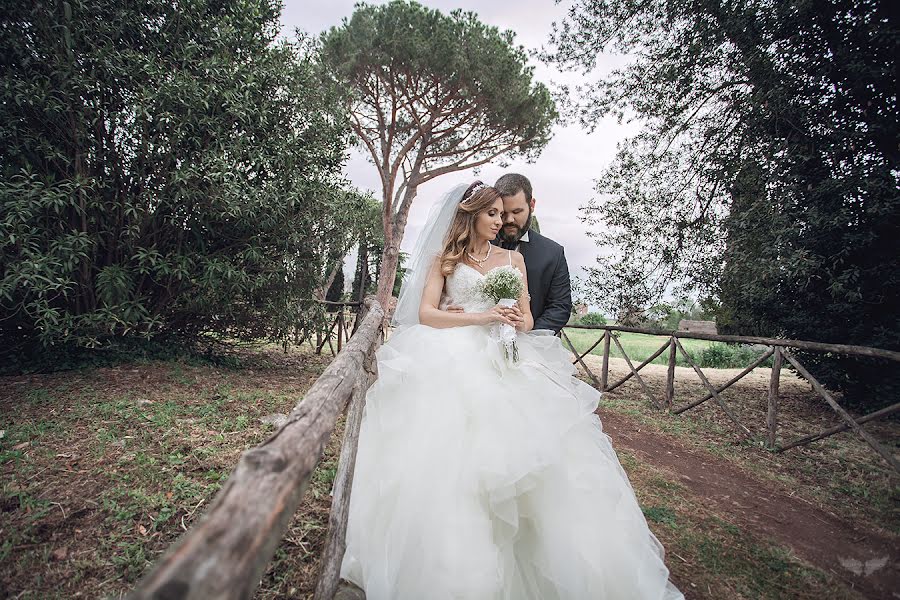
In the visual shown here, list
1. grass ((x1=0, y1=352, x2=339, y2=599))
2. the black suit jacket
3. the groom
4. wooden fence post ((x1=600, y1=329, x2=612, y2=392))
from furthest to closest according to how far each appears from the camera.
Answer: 1. wooden fence post ((x1=600, y1=329, x2=612, y2=392))
2. the black suit jacket
3. the groom
4. grass ((x1=0, y1=352, x2=339, y2=599))

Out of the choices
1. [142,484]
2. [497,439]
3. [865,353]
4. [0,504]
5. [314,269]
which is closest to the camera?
[497,439]

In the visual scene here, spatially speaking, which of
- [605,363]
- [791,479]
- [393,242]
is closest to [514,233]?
[791,479]

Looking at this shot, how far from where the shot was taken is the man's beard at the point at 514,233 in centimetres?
344

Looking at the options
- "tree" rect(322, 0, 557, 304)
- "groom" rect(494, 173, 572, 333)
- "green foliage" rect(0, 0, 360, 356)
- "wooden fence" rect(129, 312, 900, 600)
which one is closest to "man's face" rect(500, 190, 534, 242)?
"groom" rect(494, 173, 572, 333)

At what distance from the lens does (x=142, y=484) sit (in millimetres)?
3033

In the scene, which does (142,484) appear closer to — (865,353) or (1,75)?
(1,75)

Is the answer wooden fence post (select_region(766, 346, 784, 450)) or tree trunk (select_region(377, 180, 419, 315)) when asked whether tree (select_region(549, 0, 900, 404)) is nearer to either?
wooden fence post (select_region(766, 346, 784, 450))

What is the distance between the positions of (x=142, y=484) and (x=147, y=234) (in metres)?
3.81

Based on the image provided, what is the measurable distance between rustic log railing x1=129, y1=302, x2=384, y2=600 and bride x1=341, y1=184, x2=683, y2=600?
361mm

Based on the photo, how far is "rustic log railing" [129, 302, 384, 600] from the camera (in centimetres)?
72

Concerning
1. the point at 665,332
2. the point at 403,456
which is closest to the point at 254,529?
the point at 403,456

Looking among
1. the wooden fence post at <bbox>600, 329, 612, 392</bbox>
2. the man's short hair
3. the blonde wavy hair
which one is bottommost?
the wooden fence post at <bbox>600, 329, 612, 392</bbox>

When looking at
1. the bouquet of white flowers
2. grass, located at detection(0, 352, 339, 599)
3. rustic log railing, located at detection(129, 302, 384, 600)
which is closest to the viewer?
rustic log railing, located at detection(129, 302, 384, 600)

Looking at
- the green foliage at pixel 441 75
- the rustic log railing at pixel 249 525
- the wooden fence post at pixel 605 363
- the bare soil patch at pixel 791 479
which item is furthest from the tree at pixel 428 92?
the rustic log railing at pixel 249 525
